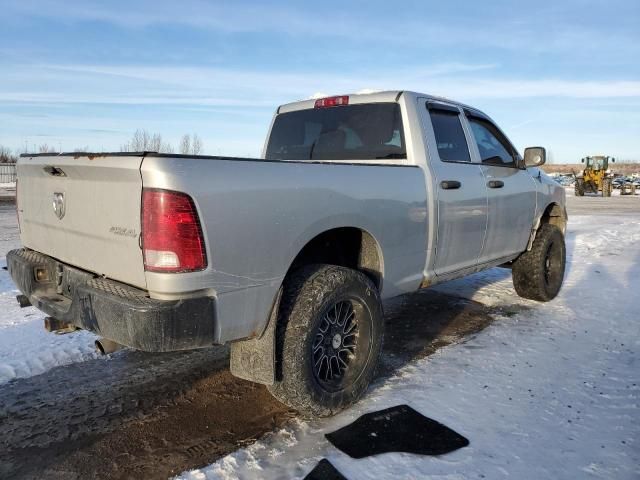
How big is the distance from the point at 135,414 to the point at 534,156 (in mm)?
4355

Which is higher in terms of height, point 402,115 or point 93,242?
point 402,115

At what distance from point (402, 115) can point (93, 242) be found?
2.46 meters

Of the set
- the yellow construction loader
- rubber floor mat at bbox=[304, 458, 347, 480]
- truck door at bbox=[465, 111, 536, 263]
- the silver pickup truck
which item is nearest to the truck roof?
the silver pickup truck

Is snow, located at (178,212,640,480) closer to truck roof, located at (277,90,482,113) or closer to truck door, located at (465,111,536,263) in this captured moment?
truck door, located at (465,111,536,263)

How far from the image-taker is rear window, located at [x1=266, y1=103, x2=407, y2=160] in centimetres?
402

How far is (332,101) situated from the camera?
442 centimetres

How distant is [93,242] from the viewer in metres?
2.65

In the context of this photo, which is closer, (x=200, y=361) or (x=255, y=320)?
(x=255, y=320)

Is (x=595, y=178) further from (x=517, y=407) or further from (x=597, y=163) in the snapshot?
(x=517, y=407)

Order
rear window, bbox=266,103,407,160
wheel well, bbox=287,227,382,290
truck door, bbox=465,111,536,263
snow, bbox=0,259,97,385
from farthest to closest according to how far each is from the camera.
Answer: truck door, bbox=465,111,536,263 < rear window, bbox=266,103,407,160 < snow, bbox=0,259,97,385 < wheel well, bbox=287,227,382,290

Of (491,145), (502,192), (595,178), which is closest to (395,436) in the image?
(502,192)

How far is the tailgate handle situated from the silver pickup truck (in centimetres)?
2

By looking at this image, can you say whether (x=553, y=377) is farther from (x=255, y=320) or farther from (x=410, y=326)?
(x=255, y=320)

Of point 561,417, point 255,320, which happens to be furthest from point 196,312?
point 561,417
